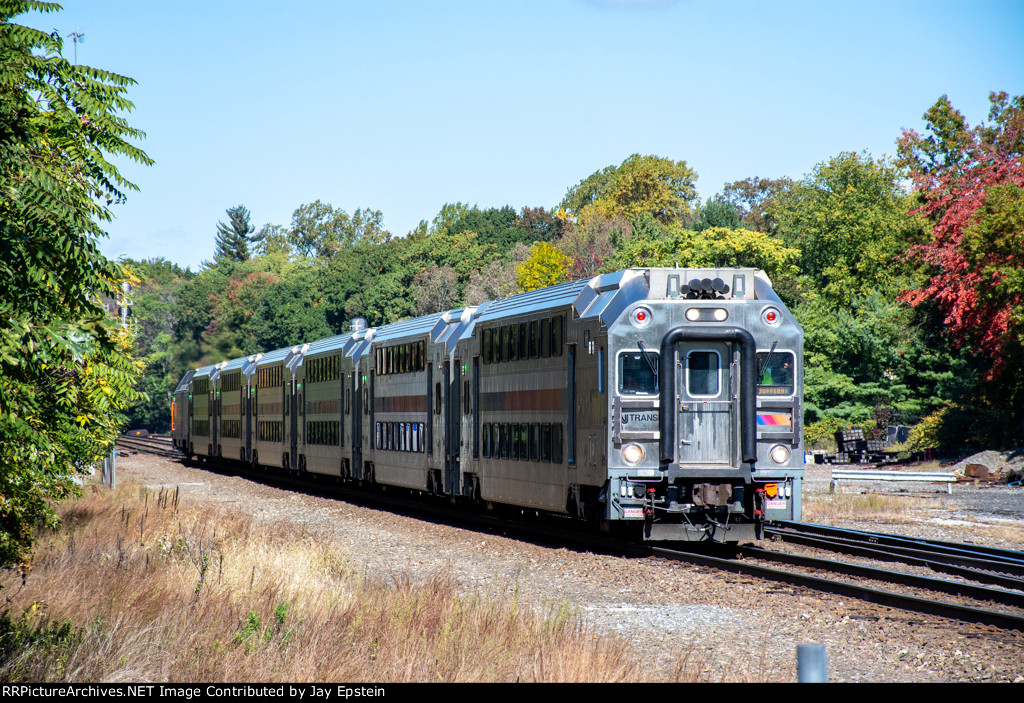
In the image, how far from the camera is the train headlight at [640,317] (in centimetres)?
1664

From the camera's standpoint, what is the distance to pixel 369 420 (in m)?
31.3

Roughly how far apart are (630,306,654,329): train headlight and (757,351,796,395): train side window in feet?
5.78

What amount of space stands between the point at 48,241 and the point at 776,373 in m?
11.5

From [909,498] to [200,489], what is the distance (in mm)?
21101

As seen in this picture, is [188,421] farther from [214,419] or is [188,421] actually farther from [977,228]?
[977,228]

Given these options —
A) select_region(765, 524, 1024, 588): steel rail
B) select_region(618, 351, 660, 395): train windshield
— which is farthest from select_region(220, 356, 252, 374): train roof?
select_region(618, 351, 660, 395): train windshield

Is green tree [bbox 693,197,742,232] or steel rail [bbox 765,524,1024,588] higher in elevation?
green tree [bbox 693,197,742,232]

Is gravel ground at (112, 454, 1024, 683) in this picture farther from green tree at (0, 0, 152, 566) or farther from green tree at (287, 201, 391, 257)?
green tree at (287, 201, 391, 257)

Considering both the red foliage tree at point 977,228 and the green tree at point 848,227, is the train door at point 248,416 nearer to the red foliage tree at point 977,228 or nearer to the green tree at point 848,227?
the red foliage tree at point 977,228

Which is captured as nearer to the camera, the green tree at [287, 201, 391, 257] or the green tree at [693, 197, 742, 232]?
the green tree at [693, 197, 742, 232]

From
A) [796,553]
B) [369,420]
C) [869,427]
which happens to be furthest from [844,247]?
[796,553]

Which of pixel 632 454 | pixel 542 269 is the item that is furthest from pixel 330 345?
pixel 542 269

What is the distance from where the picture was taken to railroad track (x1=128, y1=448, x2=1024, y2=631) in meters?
12.2

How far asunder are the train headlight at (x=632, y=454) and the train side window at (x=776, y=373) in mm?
2020
